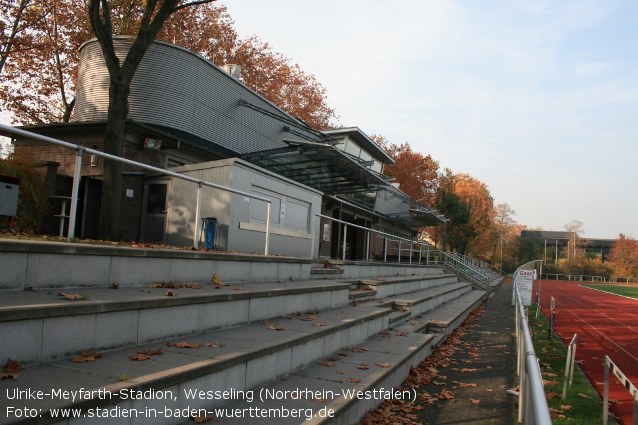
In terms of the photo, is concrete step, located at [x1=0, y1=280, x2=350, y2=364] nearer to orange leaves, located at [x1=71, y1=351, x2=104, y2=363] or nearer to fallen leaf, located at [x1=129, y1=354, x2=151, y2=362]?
orange leaves, located at [x1=71, y1=351, x2=104, y2=363]

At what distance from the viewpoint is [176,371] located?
3.52 metres

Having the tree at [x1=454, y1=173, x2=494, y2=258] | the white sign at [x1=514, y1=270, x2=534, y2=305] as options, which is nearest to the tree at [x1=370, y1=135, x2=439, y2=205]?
the tree at [x1=454, y1=173, x2=494, y2=258]

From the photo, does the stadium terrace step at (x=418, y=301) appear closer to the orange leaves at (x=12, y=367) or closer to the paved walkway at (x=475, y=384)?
the paved walkway at (x=475, y=384)

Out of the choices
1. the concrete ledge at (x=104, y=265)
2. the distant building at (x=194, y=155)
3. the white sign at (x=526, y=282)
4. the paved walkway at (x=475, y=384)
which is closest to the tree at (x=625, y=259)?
the white sign at (x=526, y=282)

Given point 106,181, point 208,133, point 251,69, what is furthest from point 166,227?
point 251,69

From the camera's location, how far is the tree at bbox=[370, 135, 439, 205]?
50281 millimetres

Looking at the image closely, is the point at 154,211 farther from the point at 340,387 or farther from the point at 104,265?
the point at 340,387

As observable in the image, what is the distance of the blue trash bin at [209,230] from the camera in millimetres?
10266

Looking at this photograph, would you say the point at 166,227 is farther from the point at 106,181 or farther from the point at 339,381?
the point at 339,381

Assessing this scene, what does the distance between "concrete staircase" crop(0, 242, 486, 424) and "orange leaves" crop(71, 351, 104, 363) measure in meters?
0.04

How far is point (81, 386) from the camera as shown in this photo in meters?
2.98

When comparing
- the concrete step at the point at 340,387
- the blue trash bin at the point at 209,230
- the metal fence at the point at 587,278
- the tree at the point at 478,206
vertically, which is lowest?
the metal fence at the point at 587,278

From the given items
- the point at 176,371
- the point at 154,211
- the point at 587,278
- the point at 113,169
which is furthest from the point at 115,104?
the point at 587,278

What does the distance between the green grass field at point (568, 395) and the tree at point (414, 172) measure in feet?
127
